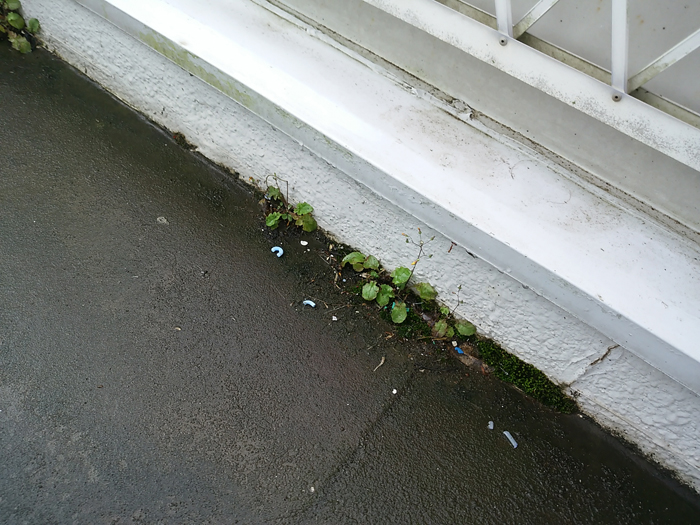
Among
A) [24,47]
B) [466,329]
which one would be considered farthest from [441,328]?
[24,47]

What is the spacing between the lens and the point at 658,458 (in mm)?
2717

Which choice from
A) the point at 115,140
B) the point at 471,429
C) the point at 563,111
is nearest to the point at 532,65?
the point at 563,111

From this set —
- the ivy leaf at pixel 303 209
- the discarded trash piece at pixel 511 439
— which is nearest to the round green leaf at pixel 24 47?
the ivy leaf at pixel 303 209

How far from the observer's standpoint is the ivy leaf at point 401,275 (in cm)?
296

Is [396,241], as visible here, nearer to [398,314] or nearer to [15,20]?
[398,314]

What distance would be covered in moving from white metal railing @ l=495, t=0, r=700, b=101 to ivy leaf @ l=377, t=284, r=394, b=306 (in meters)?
1.35

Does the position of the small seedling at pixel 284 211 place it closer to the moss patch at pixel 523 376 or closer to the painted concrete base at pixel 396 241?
the painted concrete base at pixel 396 241

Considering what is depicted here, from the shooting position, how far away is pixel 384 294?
301 cm

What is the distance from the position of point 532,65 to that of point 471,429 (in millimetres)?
1762

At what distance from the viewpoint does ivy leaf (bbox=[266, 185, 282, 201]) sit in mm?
3246

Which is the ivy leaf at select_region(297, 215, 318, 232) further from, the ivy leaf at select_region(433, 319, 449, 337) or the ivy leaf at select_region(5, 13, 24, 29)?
the ivy leaf at select_region(5, 13, 24, 29)

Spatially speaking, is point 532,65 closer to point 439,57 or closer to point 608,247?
point 439,57

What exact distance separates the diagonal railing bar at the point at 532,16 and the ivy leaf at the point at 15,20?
3.40 meters

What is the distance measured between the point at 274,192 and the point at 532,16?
5.40 feet
